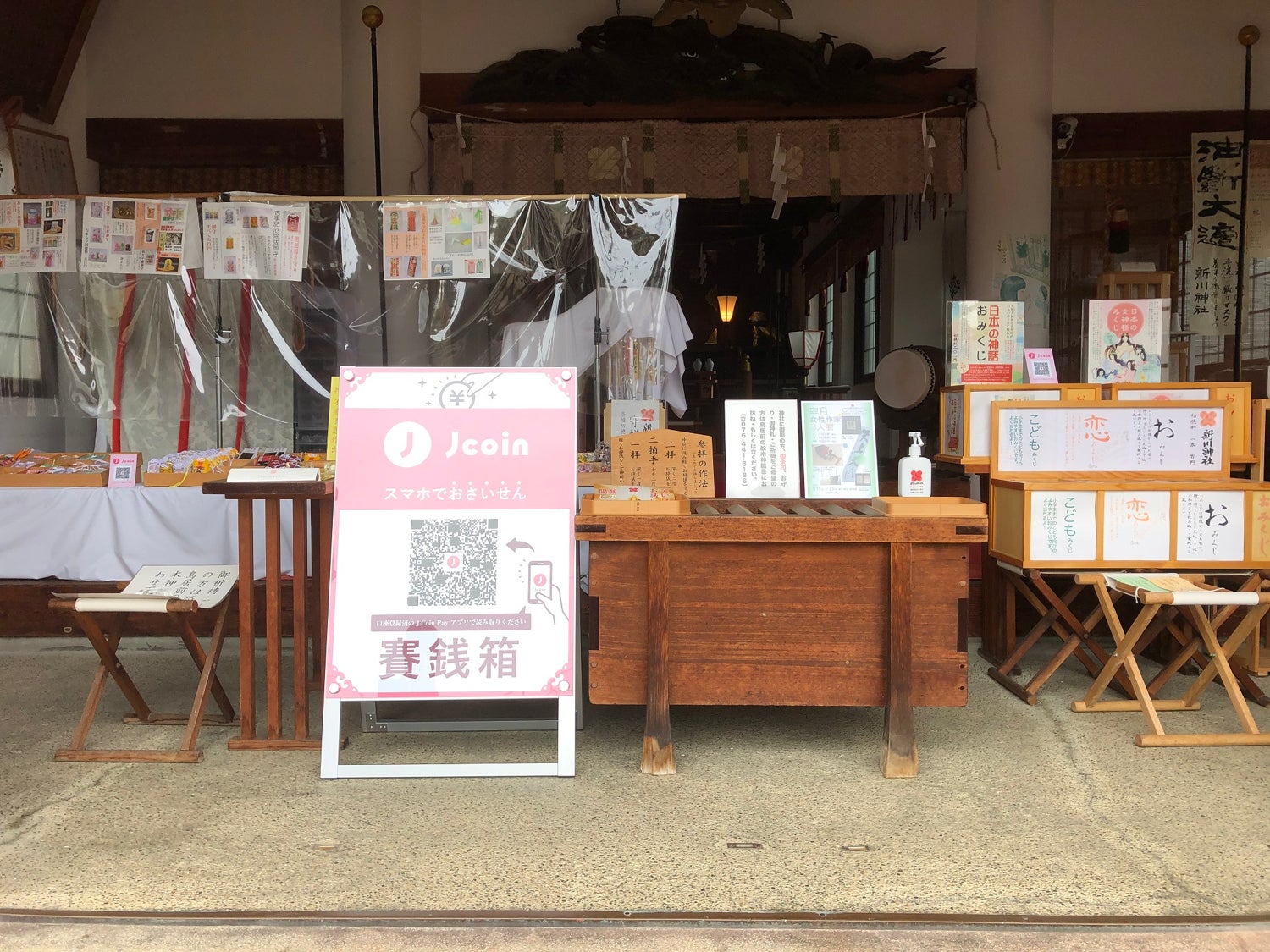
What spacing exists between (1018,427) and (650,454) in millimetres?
1700

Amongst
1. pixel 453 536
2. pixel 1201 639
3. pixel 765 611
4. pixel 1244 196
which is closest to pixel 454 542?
pixel 453 536

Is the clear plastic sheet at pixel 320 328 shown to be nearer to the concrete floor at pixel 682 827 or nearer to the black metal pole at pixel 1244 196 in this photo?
the concrete floor at pixel 682 827

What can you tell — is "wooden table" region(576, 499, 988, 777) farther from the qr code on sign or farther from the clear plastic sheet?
the clear plastic sheet

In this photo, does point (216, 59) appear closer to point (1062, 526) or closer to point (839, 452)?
point (839, 452)

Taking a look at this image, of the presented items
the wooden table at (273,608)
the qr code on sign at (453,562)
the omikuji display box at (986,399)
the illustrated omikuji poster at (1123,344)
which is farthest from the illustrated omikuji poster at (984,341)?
the wooden table at (273,608)

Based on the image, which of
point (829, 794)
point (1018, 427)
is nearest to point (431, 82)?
point (1018, 427)

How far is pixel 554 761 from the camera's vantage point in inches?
130

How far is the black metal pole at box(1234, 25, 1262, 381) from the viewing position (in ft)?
22.1

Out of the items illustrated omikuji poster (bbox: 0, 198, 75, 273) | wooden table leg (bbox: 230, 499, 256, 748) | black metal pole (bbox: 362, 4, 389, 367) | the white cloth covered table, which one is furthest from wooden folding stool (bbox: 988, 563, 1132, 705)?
illustrated omikuji poster (bbox: 0, 198, 75, 273)

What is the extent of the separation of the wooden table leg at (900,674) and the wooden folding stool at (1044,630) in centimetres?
104

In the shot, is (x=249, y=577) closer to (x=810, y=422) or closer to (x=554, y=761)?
(x=554, y=761)

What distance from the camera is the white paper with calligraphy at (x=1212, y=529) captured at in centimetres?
407

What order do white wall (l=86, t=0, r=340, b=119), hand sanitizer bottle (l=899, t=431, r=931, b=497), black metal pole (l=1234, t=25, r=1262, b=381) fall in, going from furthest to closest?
white wall (l=86, t=0, r=340, b=119) < black metal pole (l=1234, t=25, r=1262, b=381) < hand sanitizer bottle (l=899, t=431, r=931, b=497)

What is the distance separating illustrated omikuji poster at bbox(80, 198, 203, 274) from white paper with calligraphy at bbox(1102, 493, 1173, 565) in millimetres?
4734
